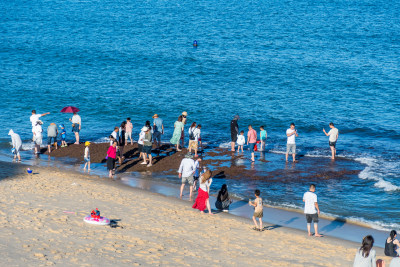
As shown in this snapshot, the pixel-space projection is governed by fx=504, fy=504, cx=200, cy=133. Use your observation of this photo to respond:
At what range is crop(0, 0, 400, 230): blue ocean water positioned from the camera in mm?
30375

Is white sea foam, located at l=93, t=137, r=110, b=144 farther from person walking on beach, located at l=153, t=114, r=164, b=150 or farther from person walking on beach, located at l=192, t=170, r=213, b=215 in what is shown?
person walking on beach, located at l=192, t=170, r=213, b=215

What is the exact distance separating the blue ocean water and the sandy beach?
419 centimetres

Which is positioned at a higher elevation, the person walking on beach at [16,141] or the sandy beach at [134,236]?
the person walking on beach at [16,141]

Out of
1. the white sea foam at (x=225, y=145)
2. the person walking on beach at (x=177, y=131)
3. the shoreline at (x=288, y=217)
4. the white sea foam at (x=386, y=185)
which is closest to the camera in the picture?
the shoreline at (x=288, y=217)

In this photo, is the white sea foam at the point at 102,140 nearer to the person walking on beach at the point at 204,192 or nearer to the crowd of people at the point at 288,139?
the crowd of people at the point at 288,139

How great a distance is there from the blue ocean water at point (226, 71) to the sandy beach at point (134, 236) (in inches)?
165

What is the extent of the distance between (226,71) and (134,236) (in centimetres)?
3240

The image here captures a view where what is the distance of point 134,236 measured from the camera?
13562 millimetres

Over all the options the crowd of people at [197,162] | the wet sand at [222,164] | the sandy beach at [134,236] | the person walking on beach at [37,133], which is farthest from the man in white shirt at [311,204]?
the person walking on beach at [37,133]

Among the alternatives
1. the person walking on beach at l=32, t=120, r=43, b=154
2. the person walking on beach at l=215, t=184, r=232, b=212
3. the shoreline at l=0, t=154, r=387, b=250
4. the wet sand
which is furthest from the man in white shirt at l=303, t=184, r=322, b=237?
the person walking on beach at l=32, t=120, r=43, b=154

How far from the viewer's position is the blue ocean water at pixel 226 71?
30375 millimetres

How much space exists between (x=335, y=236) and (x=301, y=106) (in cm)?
2218

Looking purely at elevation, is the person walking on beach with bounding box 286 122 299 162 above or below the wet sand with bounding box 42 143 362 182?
above

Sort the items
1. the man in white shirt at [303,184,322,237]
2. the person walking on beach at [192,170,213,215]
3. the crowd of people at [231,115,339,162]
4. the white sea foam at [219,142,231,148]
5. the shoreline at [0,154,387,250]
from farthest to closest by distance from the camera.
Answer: the white sea foam at [219,142,231,148] → the crowd of people at [231,115,339,162] → the person walking on beach at [192,170,213,215] → the shoreline at [0,154,387,250] → the man in white shirt at [303,184,322,237]
